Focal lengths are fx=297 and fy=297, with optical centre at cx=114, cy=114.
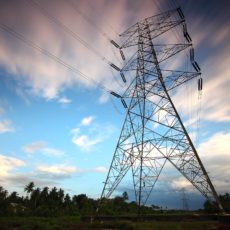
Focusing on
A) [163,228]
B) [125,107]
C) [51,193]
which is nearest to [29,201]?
[51,193]

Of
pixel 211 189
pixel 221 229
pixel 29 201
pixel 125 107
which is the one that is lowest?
pixel 221 229

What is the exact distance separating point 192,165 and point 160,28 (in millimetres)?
14586

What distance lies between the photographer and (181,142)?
89.0 feet

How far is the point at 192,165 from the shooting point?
85.7 feet

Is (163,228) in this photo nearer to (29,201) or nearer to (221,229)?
(221,229)

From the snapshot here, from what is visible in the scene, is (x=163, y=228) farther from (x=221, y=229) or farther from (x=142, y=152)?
(x=142, y=152)

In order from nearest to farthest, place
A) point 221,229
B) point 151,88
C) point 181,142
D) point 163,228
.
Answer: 1. point 221,229
2. point 163,228
3. point 181,142
4. point 151,88

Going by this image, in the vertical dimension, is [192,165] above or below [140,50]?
below

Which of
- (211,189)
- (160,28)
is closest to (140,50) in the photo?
(160,28)

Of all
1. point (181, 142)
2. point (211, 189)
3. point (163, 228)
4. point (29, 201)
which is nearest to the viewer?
point (163, 228)

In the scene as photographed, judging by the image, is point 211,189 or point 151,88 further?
point 151,88

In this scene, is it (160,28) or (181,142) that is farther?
(160,28)

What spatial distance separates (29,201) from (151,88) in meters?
95.8

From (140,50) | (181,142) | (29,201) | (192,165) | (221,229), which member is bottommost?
(221,229)
